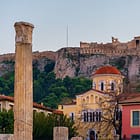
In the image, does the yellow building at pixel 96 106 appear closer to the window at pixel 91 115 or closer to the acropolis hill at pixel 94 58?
the window at pixel 91 115

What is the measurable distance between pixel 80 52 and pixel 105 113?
7714cm

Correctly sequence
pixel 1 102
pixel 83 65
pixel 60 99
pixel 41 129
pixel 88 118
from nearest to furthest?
pixel 41 129 < pixel 1 102 < pixel 88 118 < pixel 60 99 < pixel 83 65

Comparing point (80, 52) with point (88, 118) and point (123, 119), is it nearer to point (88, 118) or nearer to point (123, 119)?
point (88, 118)

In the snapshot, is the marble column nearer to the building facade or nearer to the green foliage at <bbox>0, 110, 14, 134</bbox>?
the green foliage at <bbox>0, 110, 14, 134</bbox>

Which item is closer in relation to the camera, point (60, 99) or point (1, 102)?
point (1, 102)

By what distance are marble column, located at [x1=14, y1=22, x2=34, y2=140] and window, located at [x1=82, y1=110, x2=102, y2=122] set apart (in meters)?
43.3

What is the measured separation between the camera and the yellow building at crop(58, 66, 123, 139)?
56525 millimetres

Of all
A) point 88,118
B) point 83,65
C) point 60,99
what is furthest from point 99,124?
point 83,65

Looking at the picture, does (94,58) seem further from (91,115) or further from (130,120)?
(130,120)

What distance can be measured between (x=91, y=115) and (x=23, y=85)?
146 feet

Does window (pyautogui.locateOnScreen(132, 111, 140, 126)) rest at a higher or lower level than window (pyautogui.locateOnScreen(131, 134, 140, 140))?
higher

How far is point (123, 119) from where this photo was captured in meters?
46.0

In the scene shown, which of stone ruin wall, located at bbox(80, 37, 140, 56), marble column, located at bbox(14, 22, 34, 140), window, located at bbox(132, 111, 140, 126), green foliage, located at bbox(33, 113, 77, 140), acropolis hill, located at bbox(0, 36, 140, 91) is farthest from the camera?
stone ruin wall, located at bbox(80, 37, 140, 56)

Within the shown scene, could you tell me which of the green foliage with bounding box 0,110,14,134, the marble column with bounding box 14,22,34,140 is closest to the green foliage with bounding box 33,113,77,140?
the green foliage with bounding box 0,110,14,134
